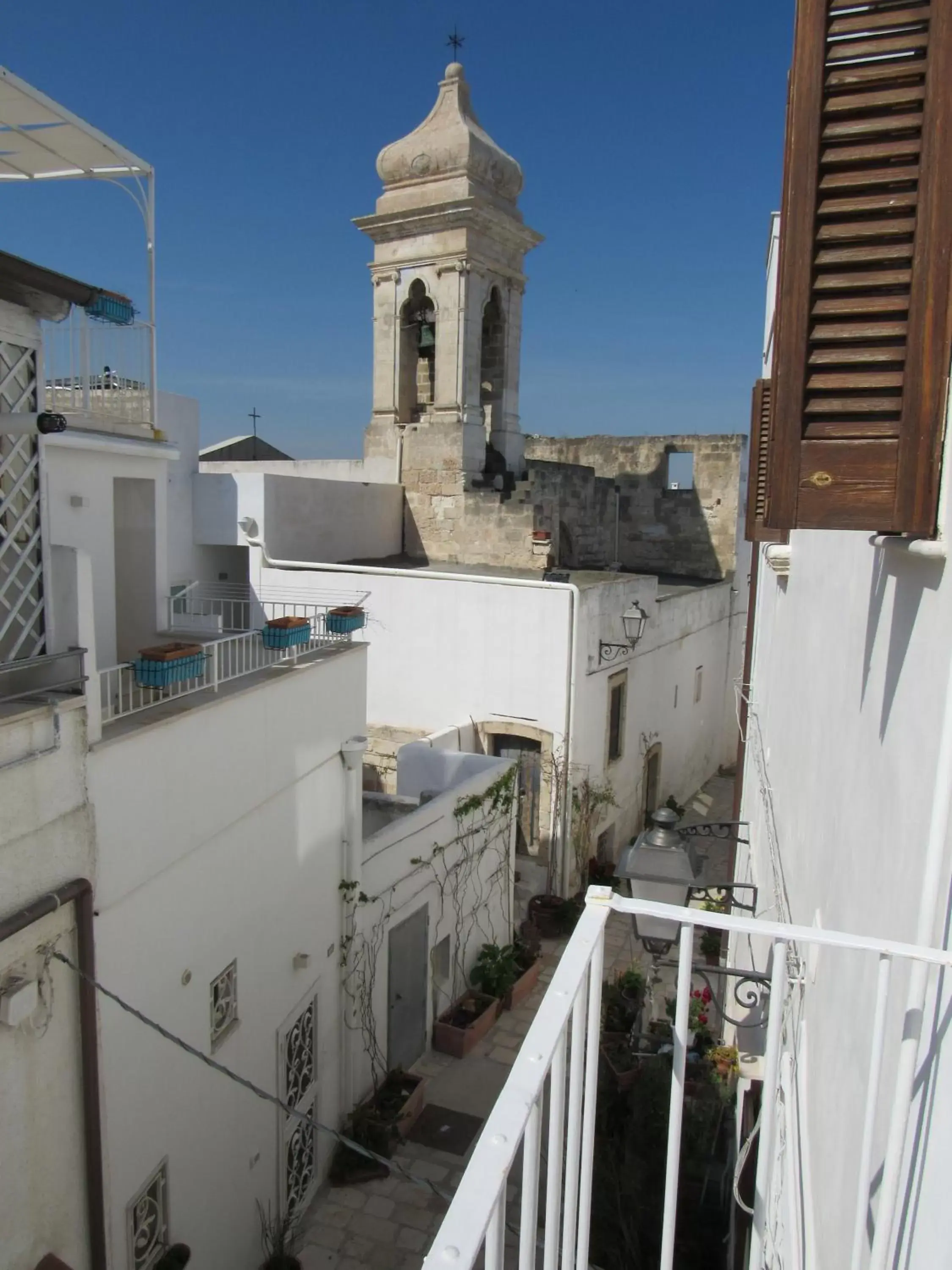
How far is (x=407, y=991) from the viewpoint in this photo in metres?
9.07

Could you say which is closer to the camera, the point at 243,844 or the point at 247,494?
the point at 243,844

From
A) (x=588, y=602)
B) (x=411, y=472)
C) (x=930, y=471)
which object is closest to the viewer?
(x=930, y=471)

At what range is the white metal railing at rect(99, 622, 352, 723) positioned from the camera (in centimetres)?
541

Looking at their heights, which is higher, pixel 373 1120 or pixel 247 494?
pixel 247 494

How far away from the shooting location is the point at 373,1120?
801 centimetres

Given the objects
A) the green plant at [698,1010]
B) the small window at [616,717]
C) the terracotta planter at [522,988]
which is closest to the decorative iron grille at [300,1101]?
the terracotta planter at [522,988]

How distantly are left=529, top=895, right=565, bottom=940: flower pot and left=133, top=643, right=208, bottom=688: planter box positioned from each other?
24.7 ft

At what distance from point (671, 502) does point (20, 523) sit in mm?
15467

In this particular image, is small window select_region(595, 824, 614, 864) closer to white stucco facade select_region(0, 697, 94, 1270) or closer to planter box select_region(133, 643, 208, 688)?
planter box select_region(133, 643, 208, 688)

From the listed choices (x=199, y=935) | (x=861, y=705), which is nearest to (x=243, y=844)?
(x=199, y=935)

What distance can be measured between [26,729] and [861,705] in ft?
11.7

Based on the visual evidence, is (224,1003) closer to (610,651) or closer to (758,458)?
(758,458)

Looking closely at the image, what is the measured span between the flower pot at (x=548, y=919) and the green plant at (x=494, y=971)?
4.21 feet

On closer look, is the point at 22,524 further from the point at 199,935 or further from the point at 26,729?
the point at 199,935
